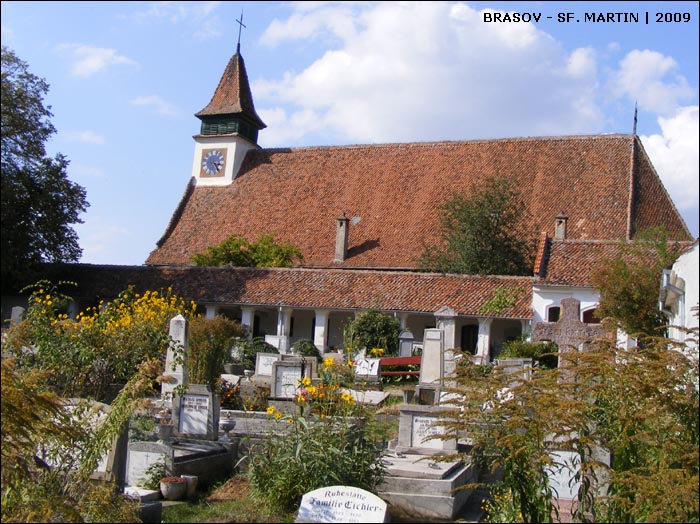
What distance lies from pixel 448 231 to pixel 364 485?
24031 mm

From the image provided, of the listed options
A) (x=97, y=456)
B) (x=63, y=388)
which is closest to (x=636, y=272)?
(x=63, y=388)

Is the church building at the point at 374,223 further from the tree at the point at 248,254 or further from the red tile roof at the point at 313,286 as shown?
Result: the tree at the point at 248,254

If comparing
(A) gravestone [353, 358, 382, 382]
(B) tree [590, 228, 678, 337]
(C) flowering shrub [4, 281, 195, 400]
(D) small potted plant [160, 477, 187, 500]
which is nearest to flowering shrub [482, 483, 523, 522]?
(D) small potted plant [160, 477, 187, 500]

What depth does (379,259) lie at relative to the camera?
1335 inches

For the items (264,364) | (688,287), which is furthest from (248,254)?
(688,287)

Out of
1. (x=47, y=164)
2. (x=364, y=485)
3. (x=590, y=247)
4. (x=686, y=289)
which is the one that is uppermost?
(x=47, y=164)

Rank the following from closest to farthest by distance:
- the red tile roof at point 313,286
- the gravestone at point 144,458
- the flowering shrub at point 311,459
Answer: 1. the flowering shrub at point 311,459
2. the gravestone at point 144,458
3. the red tile roof at point 313,286

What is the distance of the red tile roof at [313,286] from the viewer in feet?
93.2

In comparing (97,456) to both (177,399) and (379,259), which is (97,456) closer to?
(177,399)

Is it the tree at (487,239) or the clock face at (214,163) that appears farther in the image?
the clock face at (214,163)

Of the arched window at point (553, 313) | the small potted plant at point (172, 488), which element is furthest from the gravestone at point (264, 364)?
the small potted plant at point (172, 488)

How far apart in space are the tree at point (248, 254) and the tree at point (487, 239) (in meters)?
6.36

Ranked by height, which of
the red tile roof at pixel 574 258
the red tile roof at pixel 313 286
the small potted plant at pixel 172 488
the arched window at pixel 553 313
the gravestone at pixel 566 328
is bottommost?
the small potted plant at pixel 172 488

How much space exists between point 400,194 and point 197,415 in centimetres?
2617
